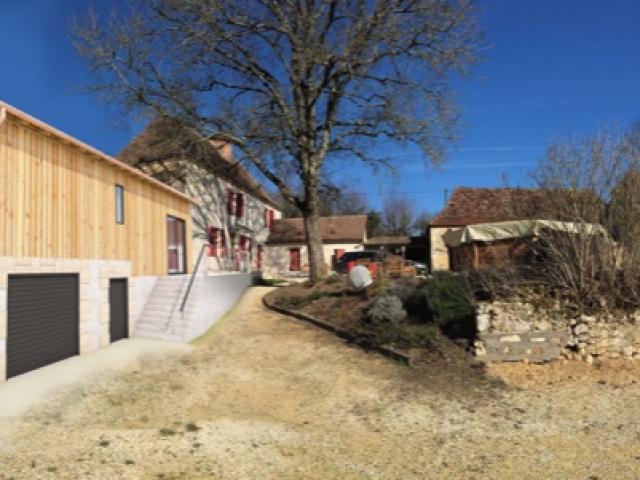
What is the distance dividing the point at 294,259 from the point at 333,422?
2843 cm

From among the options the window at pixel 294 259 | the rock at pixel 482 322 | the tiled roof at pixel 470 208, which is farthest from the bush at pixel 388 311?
the window at pixel 294 259

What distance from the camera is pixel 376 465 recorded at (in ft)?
19.9

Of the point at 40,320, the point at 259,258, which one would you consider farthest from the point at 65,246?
the point at 259,258

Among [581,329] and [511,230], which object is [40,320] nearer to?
[581,329]

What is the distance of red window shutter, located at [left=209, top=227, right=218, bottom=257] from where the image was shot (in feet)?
75.9

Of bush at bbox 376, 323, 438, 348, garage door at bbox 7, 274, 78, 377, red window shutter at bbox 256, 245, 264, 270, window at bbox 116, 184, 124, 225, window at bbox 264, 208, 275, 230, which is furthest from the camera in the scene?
window at bbox 264, 208, 275, 230

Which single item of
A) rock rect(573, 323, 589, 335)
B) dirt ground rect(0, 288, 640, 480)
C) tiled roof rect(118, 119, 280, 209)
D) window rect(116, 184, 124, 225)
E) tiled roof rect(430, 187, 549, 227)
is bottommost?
dirt ground rect(0, 288, 640, 480)

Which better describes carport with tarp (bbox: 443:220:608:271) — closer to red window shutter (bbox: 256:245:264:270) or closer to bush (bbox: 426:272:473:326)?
bush (bbox: 426:272:473:326)

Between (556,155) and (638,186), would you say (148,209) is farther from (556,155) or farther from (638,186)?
(638,186)

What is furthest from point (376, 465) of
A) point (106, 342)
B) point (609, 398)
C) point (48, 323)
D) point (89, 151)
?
point (89, 151)

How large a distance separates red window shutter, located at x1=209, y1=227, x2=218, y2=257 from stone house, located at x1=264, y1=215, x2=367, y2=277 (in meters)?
9.57

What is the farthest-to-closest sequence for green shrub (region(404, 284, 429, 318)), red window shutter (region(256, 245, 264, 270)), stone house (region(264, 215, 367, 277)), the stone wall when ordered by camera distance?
stone house (region(264, 215, 367, 277)), red window shutter (region(256, 245, 264, 270)), green shrub (region(404, 284, 429, 318)), the stone wall

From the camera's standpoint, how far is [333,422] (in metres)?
Answer: 7.63

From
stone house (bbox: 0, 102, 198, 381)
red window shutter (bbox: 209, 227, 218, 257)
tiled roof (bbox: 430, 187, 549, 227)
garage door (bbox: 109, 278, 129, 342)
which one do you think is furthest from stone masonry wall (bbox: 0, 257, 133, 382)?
tiled roof (bbox: 430, 187, 549, 227)
